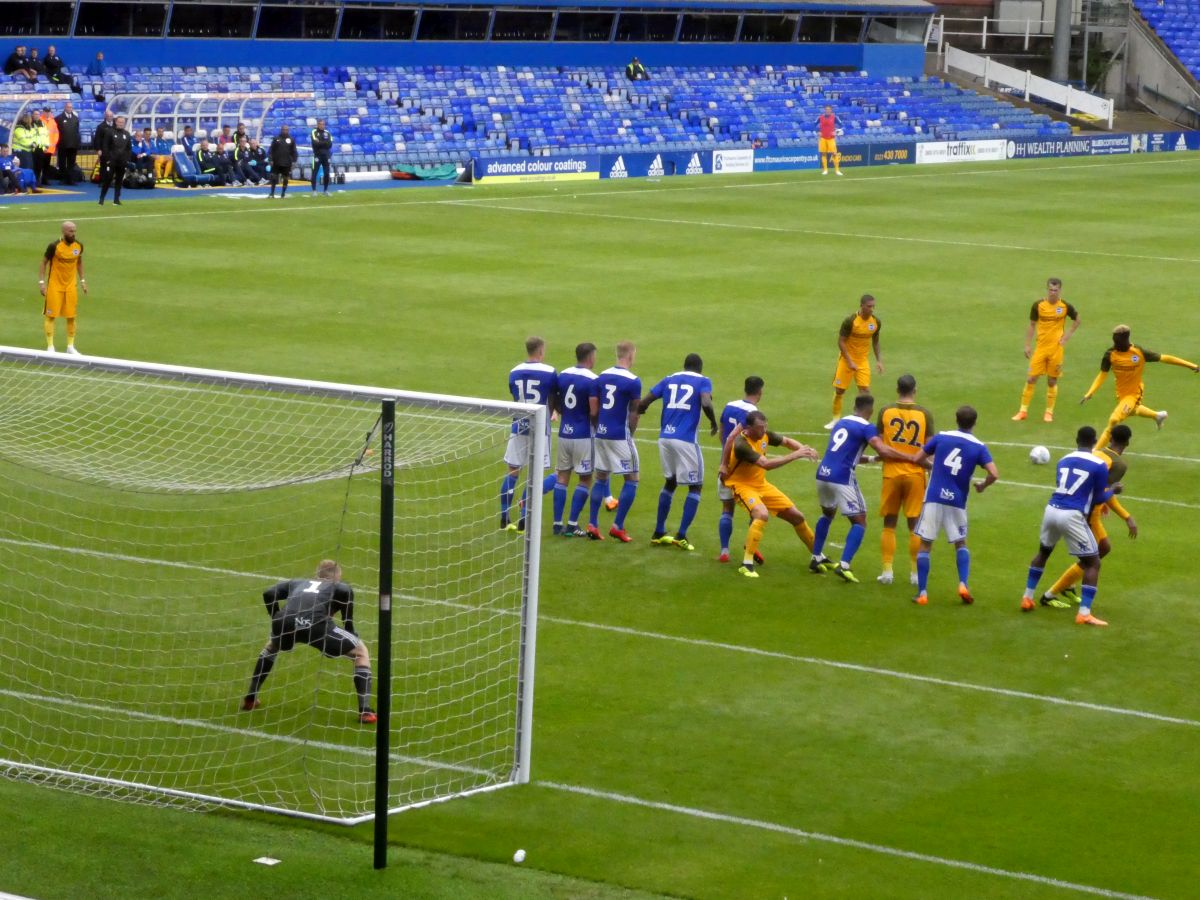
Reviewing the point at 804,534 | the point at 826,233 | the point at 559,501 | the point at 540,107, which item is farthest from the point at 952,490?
the point at 540,107

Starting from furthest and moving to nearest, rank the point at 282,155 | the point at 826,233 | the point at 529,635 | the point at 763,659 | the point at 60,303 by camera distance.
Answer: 1. the point at 282,155
2. the point at 826,233
3. the point at 60,303
4. the point at 763,659
5. the point at 529,635

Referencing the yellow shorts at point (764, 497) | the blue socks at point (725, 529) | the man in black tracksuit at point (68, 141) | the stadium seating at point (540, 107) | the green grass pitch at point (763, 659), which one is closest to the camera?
the green grass pitch at point (763, 659)

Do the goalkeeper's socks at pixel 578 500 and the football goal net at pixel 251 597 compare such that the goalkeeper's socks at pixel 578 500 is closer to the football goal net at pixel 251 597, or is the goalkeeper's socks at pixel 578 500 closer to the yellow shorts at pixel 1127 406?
the football goal net at pixel 251 597

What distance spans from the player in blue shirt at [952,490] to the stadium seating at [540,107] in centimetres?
3336

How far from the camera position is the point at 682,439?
16.1 m

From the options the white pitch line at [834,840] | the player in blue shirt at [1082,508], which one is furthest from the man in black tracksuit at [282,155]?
the white pitch line at [834,840]

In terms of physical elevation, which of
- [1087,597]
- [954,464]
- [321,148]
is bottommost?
[1087,597]

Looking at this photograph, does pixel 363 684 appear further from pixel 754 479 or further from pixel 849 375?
pixel 849 375

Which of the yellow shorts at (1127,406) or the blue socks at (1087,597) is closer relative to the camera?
the blue socks at (1087,597)

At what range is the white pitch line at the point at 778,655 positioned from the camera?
1231 centimetres

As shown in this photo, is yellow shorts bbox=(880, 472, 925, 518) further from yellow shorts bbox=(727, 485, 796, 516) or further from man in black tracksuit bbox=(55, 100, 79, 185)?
man in black tracksuit bbox=(55, 100, 79, 185)

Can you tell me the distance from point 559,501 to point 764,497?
2.14 m

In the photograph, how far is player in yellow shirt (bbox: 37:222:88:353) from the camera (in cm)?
2327

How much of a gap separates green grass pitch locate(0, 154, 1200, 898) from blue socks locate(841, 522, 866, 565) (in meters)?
0.31
